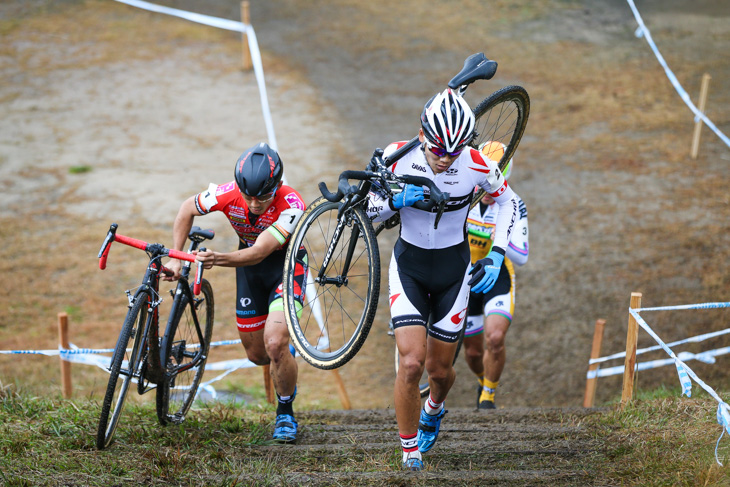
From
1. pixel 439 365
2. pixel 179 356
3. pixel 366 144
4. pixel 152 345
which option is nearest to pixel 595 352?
pixel 439 365

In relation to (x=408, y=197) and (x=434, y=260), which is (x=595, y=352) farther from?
(x=408, y=197)

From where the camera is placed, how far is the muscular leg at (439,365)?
5.88m

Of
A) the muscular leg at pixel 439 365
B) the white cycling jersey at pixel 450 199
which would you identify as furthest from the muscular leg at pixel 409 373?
the white cycling jersey at pixel 450 199

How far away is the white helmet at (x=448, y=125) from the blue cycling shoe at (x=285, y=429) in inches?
111

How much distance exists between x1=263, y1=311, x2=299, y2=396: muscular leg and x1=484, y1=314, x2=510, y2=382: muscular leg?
2.16 metres

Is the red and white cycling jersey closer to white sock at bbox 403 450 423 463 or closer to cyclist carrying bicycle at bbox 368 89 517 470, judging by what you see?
cyclist carrying bicycle at bbox 368 89 517 470

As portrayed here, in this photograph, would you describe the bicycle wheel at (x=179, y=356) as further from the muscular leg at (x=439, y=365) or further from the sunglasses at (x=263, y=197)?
the muscular leg at (x=439, y=365)

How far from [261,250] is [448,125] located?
1.97m

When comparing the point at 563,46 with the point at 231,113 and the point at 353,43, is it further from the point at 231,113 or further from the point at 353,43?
the point at 231,113

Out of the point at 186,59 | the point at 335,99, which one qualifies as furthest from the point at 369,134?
the point at 186,59

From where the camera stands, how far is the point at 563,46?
21812 mm

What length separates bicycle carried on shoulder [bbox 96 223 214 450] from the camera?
5.66 m

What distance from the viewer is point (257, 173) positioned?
20.3 ft

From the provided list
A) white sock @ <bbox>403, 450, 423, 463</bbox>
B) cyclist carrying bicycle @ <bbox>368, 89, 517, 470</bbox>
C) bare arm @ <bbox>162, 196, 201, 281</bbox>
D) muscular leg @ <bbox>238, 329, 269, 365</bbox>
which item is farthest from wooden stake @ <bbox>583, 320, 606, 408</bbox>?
bare arm @ <bbox>162, 196, 201, 281</bbox>
